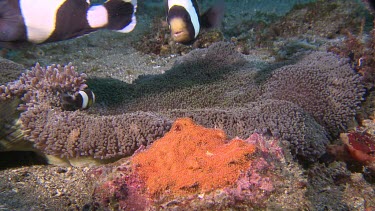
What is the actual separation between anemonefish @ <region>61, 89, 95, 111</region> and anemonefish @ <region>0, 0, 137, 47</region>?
Answer: 0.63m

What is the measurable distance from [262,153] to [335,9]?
19.4ft

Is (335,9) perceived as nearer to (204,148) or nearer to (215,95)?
(215,95)

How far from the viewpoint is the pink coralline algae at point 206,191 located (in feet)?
4.68

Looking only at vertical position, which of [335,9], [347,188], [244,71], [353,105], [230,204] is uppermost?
[335,9]

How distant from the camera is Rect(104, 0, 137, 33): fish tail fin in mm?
2092

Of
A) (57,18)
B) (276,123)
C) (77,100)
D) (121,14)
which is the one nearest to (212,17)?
(121,14)

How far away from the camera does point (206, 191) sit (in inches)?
58.0

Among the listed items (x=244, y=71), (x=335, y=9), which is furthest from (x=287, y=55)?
(x=335, y=9)

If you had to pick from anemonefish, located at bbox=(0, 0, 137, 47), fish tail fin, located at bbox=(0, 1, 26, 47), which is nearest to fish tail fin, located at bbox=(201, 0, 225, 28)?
anemonefish, located at bbox=(0, 0, 137, 47)

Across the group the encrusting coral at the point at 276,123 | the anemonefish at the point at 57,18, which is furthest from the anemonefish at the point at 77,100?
the encrusting coral at the point at 276,123

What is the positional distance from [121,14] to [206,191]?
136 cm

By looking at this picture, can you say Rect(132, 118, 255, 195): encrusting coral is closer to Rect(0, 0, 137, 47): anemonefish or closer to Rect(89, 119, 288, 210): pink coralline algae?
Rect(89, 119, 288, 210): pink coralline algae

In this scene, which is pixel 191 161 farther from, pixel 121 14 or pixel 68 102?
pixel 68 102

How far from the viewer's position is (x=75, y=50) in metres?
5.81
